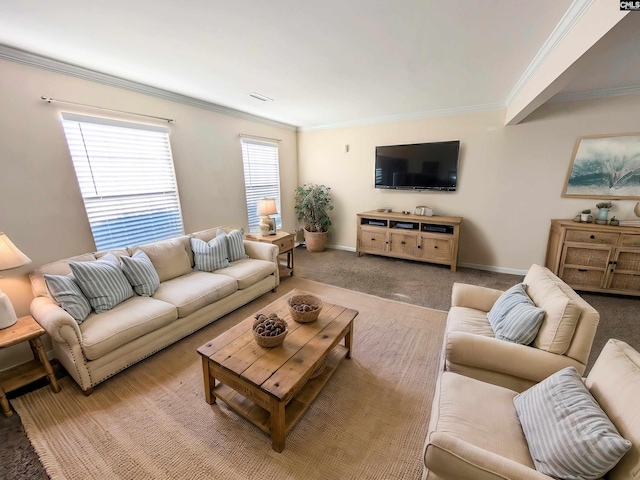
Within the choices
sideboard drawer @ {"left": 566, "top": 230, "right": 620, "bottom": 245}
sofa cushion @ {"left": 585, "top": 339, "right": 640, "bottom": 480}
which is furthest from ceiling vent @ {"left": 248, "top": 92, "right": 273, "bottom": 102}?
sideboard drawer @ {"left": 566, "top": 230, "right": 620, "bottom": 245}

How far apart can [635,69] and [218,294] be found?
4658 millimetres

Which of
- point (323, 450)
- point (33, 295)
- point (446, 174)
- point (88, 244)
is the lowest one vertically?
point (323, 450)

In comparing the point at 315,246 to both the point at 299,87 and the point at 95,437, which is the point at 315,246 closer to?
the point at 299,87

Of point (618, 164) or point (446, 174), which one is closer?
point (618, 164)

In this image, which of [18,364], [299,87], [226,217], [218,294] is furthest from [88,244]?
[299,87]

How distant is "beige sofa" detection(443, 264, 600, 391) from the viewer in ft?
4.55

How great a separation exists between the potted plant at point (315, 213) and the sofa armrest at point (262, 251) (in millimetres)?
1810

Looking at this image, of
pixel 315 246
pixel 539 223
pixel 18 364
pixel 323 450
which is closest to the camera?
pixel 323 450

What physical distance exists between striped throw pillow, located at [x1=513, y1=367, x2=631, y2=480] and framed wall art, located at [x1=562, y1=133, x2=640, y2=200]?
11.5ft

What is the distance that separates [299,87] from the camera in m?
3.00

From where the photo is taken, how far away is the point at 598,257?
10.3ft

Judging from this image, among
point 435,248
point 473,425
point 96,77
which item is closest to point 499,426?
point 473,425

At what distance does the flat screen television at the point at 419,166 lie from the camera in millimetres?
4117

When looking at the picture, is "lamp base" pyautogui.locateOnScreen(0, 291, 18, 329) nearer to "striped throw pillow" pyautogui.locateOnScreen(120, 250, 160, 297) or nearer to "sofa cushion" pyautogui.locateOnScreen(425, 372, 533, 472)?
"striped throw pillow" pyautogui.locateOnScreen(120, 250, 160, 297)
